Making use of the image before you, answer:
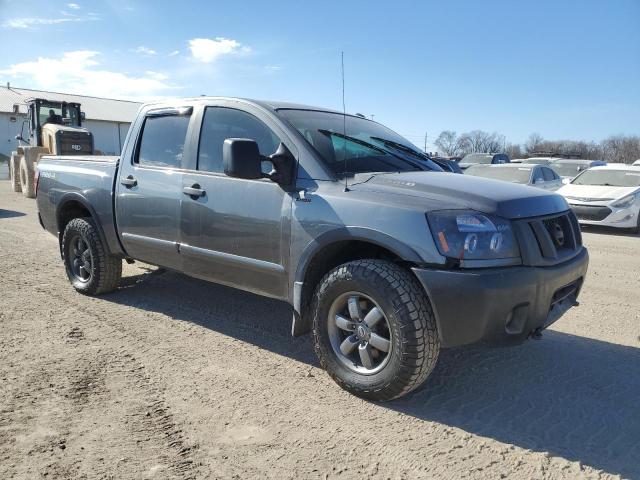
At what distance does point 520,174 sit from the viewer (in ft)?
42.7

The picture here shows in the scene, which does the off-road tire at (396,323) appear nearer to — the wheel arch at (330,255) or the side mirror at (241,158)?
the wheel arch at (330,255)

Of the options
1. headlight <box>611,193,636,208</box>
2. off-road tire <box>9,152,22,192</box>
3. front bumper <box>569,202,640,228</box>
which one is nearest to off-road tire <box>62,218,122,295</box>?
front bumper <box>569,202,640,228</box>

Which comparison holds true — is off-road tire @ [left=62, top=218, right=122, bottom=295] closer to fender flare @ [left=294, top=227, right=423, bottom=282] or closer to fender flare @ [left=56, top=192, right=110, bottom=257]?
fender flare @ [left=56, top=192, right=110, bottom=257]

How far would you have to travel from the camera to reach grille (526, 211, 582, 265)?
318cm

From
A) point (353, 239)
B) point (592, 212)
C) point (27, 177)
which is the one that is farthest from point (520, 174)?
point (27, 177)

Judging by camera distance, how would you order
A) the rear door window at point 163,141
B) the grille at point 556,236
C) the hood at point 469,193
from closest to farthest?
the hood at point 469,193 < the grille at point 556,236 < the rear door window at point 163,141

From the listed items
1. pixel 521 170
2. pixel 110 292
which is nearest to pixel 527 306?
pixel 110 292

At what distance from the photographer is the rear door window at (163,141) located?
14.7 feet

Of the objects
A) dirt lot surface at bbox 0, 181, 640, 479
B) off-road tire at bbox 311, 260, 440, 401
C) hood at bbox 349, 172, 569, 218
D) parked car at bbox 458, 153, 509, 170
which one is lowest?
dirt lot surface at bbox 0, 181, 640, 479

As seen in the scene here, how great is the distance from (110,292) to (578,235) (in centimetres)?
448

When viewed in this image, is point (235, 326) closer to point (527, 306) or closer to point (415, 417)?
point (415, 417)

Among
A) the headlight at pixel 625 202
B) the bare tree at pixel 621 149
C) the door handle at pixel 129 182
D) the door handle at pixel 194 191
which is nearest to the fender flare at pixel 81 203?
the door handle at pixel 129 182

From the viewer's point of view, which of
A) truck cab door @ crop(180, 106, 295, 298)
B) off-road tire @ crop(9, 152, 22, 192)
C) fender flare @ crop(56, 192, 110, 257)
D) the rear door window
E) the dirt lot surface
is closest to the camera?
the dirt lot surface

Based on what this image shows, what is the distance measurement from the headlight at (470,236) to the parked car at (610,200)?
9136 mm
